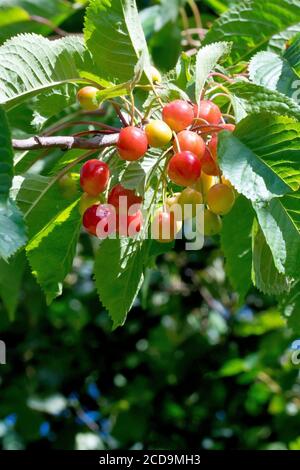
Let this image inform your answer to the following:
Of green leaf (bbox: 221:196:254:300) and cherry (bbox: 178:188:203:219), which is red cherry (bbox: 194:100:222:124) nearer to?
cherry (bbox: 178:188:203:219)

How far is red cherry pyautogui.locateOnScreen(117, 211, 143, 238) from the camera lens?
114 centimetres

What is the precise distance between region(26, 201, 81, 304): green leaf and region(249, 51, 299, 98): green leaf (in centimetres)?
38

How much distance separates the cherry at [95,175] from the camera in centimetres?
113

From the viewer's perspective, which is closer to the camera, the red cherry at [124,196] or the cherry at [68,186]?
the red cherry at [124,196]

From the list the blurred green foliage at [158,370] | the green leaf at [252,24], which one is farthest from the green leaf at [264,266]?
the blurred green foliage at [158,370]

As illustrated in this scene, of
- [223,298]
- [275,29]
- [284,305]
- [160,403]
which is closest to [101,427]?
[160,403]

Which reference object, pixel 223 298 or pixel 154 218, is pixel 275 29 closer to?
pixel 154 218

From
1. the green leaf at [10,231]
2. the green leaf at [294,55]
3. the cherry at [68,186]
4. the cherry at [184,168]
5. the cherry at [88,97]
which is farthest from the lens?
the green leaf at [294,55]

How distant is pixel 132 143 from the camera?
3.46ft

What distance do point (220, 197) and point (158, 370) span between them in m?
2.63

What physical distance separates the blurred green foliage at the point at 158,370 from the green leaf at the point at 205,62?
2.20 metres

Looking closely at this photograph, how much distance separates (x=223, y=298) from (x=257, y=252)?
2549 millimetres

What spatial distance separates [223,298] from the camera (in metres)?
3.75

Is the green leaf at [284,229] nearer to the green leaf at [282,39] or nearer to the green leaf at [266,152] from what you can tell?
the green leaf at [266,152]
